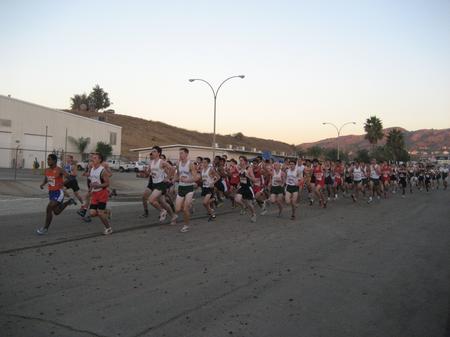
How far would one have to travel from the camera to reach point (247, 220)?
13078mm

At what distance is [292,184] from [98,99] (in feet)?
348

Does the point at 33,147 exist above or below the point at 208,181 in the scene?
above

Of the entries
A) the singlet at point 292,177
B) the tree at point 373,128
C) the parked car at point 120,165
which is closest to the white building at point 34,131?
the parked car at point 120,165

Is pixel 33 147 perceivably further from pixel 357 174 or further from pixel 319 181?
pixel 319 181

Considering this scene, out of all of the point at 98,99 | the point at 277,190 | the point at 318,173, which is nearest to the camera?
the point at 277,190

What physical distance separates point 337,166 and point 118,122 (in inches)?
3858

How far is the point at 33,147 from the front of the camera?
45.8 m

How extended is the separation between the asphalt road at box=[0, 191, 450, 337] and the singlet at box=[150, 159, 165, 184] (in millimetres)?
1304

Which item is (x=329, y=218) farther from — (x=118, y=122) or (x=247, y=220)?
(x=118, y=122)

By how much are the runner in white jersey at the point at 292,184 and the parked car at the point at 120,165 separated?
36506mm

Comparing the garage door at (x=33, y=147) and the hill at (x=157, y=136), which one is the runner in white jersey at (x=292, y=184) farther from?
the hill at (x=157, y=136)

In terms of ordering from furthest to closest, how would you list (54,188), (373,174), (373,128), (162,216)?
(373,128) < (373,174) < (162,216) < (54,188)

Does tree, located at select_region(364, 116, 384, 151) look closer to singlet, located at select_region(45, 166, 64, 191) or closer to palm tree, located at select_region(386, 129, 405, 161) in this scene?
palm tree, located at select_region(386, 129, 405, 161)

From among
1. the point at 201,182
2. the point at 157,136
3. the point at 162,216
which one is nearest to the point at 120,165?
the point at 201,182
